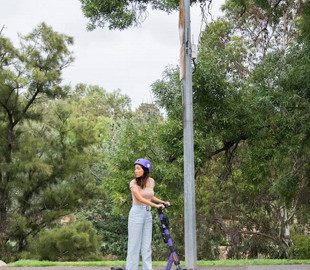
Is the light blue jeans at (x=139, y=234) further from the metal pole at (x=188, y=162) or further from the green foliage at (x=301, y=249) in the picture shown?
the green foliage at (x=301, y=249)

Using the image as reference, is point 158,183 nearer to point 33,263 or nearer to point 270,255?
point 33,263

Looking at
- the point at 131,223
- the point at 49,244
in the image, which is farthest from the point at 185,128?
the point at 49,244

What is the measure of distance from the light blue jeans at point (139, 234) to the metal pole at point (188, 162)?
1.26 meters

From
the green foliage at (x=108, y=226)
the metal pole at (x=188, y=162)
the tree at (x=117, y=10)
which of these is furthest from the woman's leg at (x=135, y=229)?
the green foliage at (x=108, y=226)

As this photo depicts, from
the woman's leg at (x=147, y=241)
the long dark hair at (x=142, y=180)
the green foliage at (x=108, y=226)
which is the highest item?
the green foliage at (x=108, y=226)

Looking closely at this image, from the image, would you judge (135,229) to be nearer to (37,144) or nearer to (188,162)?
(188,162)

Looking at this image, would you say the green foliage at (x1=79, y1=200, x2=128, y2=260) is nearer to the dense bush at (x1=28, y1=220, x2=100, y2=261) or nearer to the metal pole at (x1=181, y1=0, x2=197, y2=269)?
the dense bush at (x1=28, y1=220, x2=100, y2=261)

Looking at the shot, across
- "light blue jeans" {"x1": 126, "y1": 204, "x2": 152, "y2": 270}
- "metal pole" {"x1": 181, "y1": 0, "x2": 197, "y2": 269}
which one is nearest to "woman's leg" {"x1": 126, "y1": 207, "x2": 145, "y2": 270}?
"light blue jeans" {"x1": 126, "y1": 204, "x2": 152, "y2": 270}

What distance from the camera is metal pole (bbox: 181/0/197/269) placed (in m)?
8.01

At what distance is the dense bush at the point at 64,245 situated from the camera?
20.3 metres

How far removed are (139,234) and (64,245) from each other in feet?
47.6

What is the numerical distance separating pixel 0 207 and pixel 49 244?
8.67 feet

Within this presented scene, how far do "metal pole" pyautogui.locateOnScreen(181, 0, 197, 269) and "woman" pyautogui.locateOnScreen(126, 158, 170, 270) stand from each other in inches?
49.9

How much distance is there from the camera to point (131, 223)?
6785 millimetres
